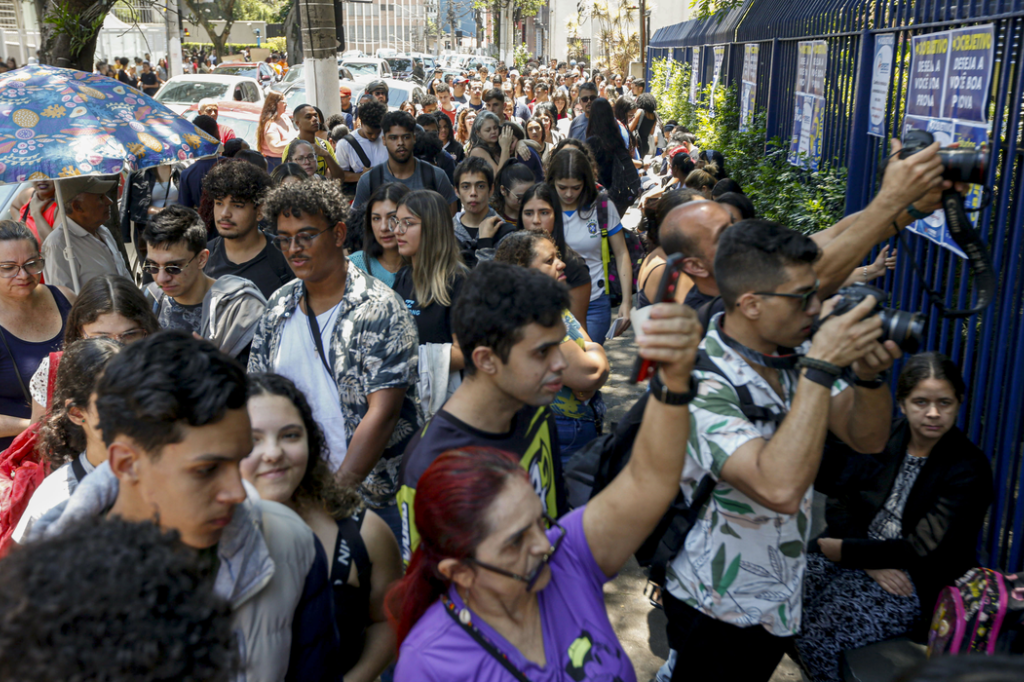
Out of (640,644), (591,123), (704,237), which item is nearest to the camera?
(704,237)

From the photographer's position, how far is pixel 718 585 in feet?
8.19

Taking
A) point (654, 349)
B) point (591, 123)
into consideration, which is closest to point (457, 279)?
point (654, 349)

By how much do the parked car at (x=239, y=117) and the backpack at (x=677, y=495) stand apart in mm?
14314

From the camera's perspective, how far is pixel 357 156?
812 centimetres

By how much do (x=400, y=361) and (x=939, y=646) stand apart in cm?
211

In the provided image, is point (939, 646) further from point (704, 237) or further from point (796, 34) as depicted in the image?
point (796, 34)

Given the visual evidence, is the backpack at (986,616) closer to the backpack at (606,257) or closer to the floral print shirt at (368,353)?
the floral print shirt at (368,353)

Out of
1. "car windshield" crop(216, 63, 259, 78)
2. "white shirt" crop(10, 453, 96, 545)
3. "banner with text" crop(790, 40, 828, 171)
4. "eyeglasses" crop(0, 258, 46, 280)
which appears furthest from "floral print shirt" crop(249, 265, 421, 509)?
"car windshield" crop(216, 63, 259, 78)

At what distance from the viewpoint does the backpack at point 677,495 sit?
2.44m

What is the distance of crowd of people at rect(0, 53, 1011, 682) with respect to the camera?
5.77ft

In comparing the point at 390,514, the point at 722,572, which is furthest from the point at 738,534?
the point at 390,514

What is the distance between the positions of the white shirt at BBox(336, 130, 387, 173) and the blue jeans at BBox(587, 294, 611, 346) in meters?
3.31

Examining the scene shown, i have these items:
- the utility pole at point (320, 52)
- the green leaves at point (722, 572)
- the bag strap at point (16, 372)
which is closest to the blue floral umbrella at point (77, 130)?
the bag strap at point (16, 372)

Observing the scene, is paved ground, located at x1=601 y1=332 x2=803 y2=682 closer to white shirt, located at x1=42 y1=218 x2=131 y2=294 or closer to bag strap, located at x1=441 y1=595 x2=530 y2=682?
bag strap, located at x1=441 y1=595 x2=530 y2=682
